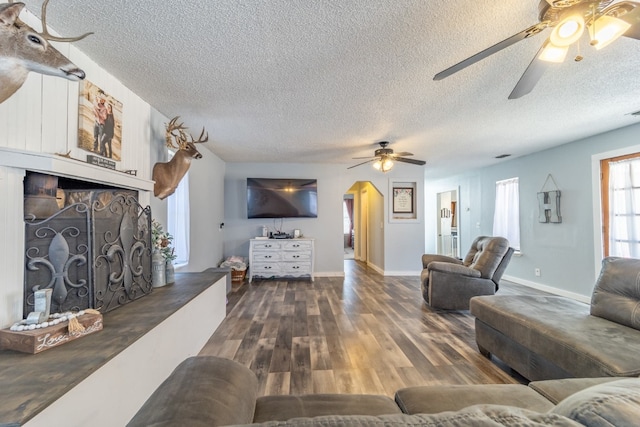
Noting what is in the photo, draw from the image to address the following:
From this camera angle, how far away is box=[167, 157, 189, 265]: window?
315 centimetres

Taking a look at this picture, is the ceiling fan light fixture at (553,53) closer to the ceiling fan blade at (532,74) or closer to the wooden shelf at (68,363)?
the ceiling fan blade at (532,74)

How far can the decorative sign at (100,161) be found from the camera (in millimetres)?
1794

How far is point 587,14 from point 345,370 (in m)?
2.51

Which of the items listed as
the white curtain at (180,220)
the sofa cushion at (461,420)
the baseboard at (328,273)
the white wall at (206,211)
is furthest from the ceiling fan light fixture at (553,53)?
the baseboard at (328,273)

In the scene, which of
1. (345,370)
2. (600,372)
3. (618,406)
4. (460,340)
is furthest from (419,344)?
(618,406)

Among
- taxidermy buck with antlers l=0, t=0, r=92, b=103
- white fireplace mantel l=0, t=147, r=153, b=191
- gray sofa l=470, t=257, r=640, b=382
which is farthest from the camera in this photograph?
gray sofa l=470, t=257, r=640, b=382

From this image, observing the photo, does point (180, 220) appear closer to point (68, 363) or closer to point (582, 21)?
point (68, 363)

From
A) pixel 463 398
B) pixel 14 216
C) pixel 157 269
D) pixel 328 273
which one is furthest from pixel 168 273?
pixel 328 273

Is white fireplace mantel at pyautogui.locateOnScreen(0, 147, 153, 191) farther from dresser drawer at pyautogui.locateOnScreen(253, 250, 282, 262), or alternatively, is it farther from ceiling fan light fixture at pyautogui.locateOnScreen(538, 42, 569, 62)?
dresser drawer at pyautogui.locateOnScreen(253, 250, 282, 262)

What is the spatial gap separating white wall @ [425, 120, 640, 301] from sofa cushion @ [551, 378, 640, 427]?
4490mm

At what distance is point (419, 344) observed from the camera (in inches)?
95.8

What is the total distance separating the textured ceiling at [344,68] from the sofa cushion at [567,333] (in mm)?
1821

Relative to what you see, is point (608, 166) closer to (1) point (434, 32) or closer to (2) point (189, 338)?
(1) point (434, 32)

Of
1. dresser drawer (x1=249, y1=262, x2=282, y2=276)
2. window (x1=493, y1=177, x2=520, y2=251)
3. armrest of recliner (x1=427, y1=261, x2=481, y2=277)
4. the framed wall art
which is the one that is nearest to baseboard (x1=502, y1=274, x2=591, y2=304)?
window (x1=493, y1=177, x2=520, y2=251)
